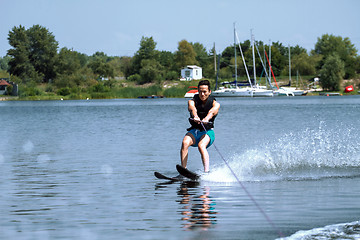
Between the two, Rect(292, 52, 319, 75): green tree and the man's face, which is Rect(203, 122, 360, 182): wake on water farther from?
Rect(292, 52, 319, 75): green tree

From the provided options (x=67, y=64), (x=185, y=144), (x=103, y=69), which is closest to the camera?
(x=185, y=144)

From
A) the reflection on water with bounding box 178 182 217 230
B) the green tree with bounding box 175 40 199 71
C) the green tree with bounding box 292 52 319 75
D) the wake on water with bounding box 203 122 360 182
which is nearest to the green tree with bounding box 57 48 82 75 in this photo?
the green tree with bounding box 175 40 199 71

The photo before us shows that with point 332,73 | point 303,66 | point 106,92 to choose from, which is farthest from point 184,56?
point 332,73

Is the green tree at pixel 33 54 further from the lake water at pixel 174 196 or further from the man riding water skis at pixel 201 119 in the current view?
the man riding water skis at pixel 201 119

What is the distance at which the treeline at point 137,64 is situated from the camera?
384 ft

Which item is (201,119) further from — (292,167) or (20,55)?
(20,55)

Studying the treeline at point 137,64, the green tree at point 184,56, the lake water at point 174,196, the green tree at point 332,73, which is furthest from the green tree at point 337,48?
the lake water at point 174,196

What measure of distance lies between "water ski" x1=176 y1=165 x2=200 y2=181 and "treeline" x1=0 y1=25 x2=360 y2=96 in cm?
10087

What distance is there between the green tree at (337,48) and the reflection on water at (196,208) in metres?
114

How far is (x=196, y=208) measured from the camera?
9.08 metres

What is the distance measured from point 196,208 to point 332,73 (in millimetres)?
103480

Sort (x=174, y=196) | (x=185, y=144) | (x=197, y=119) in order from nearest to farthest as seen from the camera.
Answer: (x=174, y=196), (x=197, y=119), (x=185, y=144)

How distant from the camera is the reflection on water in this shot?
8008 mm

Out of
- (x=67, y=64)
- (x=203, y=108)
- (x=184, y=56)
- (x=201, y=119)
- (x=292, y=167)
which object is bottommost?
(x=292, y=167)
